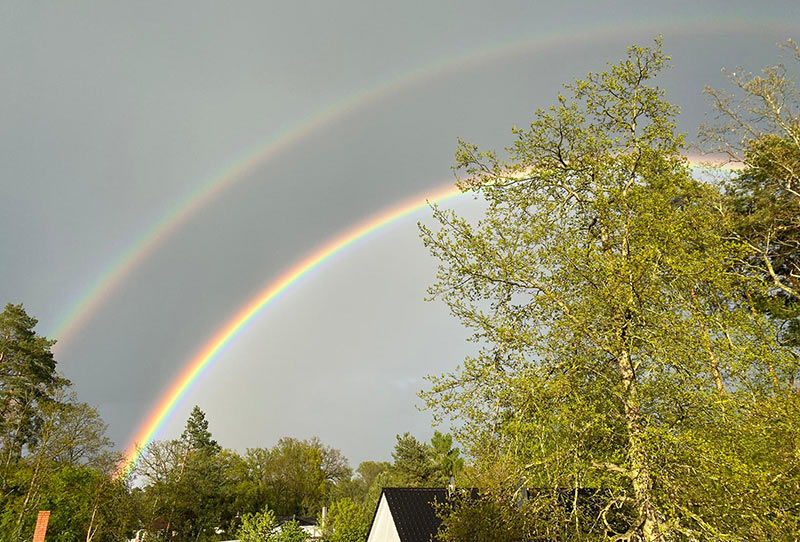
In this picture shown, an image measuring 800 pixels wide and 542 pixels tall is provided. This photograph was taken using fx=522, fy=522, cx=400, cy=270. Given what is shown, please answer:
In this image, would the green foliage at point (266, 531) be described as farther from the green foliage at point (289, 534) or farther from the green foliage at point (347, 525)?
the green foliage at point (347, 525)

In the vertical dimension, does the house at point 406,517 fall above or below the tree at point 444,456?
below

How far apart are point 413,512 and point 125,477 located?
24.8 m

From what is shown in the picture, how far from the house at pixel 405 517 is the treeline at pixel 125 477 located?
4.05m

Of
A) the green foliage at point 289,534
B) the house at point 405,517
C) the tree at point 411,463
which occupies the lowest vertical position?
the green foliage at point 289,534

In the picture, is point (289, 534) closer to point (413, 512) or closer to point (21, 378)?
point (413, 512)

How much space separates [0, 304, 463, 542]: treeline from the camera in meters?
31.2

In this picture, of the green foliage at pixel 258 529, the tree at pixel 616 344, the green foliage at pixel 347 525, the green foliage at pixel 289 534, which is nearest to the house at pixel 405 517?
the green foliage at pixel 289 534

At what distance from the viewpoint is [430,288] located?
10055 millimetres

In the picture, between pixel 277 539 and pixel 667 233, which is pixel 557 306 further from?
pixel 277 539

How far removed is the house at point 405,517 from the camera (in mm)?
27750

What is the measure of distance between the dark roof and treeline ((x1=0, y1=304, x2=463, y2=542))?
149 inches

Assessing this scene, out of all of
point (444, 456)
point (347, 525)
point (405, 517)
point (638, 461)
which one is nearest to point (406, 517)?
point (405, 517)

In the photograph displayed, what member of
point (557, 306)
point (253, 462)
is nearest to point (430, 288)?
point (557, 306)

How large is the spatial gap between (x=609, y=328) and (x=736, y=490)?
2780mm
